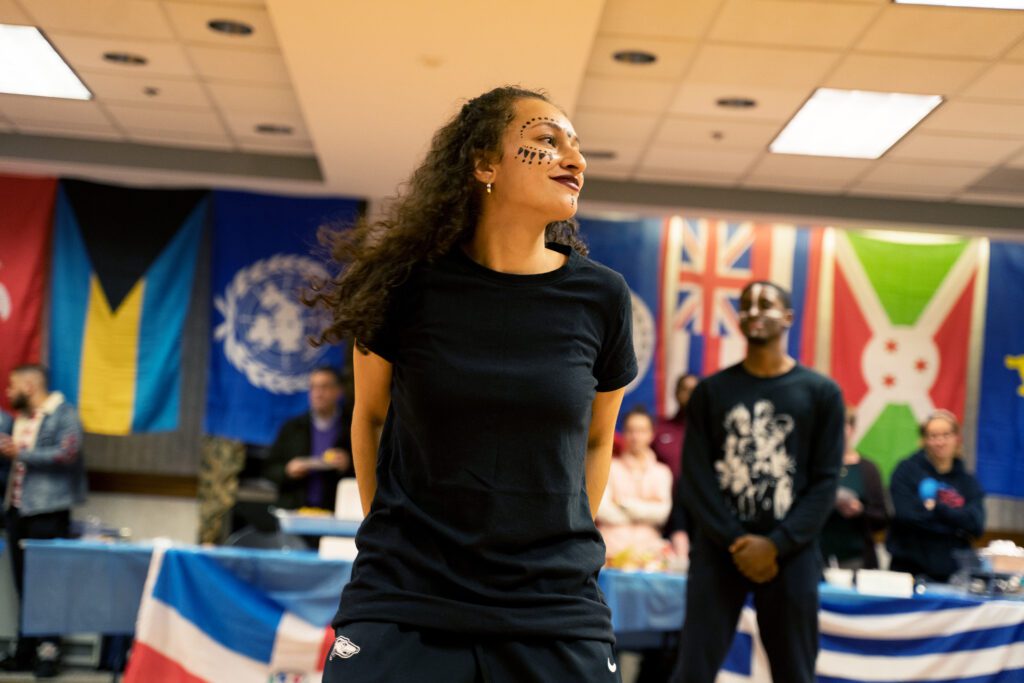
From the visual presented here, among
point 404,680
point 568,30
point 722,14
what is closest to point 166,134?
point 568,30

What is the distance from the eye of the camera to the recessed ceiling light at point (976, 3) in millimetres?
5754

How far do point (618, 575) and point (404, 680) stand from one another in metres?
3.69

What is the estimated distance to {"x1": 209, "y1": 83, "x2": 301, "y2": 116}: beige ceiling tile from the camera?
7.81 meters

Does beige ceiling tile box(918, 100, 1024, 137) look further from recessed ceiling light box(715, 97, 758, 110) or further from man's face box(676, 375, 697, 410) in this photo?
man's face box(676, 375, 697, 410)

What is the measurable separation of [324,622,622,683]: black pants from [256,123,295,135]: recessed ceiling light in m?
7.34

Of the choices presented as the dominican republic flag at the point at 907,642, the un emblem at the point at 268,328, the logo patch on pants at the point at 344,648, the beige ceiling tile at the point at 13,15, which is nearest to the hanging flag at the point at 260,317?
the un emblem at the point at 268,328

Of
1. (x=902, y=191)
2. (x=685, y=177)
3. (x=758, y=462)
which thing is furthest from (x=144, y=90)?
(x=902, y=191)

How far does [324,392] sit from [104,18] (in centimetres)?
246

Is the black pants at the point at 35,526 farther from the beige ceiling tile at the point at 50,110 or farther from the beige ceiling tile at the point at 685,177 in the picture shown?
the beige ceiling tile at the point at 685,177

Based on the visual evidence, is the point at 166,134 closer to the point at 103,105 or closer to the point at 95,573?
the point at 103,105

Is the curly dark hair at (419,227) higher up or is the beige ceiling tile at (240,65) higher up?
the beige ceiling tile at (240,65)

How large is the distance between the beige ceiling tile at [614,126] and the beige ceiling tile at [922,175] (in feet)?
5.82

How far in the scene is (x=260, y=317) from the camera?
8.87 meters

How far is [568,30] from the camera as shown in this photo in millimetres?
6137
